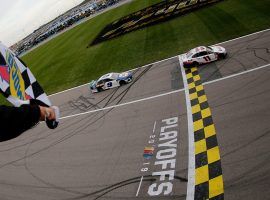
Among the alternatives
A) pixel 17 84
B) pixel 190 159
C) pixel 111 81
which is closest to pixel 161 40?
pixel 111 81

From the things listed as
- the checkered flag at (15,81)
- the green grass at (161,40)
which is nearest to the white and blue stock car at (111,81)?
the green grass at (161,40)

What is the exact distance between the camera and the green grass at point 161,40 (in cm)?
2889

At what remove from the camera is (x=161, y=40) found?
32938 millimetres

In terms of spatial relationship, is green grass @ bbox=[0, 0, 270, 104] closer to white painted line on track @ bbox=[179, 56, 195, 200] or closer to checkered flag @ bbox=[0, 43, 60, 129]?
white painted line on track @ bbox=[179, 56, 195, 200]

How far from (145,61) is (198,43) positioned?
5.14m

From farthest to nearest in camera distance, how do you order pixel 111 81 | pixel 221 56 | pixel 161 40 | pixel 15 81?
pixel 161 40, pixel 111 81, pixel 221 56, pixel 15 81

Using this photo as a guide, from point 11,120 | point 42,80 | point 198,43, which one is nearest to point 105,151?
point 11,120

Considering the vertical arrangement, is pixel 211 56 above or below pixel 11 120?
below

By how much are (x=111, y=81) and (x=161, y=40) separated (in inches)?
384

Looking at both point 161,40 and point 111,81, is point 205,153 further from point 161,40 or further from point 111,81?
point 161,40

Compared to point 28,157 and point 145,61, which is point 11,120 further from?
point 145,61


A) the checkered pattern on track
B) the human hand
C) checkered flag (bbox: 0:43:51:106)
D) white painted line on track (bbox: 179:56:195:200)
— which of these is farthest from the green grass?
the human hand

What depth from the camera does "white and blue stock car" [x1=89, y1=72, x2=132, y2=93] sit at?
25.5 meters

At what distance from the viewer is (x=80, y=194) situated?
13.6 metres
